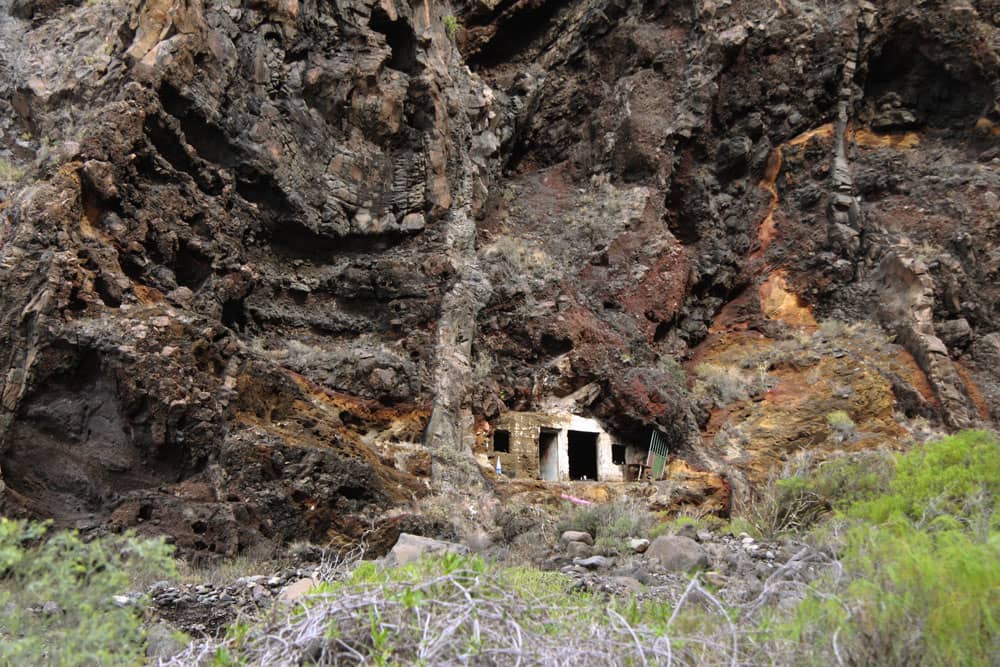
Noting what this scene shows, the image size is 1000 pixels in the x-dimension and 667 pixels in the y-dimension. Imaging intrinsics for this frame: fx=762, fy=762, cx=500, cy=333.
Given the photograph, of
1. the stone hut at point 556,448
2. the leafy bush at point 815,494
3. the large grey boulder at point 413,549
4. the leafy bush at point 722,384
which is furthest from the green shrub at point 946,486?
the leafy bush at point 722,384

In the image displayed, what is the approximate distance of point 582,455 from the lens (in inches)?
829

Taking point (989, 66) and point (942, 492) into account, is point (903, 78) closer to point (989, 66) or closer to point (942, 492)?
point (989, 66)

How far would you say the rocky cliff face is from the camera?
11273 mm

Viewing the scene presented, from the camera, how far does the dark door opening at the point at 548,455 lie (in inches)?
733

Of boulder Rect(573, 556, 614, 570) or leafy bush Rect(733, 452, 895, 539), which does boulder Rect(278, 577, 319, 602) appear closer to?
boulder Rect(573, 556, 614, 570)

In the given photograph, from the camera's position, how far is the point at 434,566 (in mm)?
5496

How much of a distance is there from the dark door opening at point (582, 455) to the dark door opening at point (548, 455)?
920mm

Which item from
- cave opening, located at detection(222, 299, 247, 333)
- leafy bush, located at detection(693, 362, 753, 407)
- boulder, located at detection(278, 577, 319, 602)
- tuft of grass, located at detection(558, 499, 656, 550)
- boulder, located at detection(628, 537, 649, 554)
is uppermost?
cave opening, located at detection(222, 299, 247, 333)

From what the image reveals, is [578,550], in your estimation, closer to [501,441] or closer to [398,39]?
[501,441]

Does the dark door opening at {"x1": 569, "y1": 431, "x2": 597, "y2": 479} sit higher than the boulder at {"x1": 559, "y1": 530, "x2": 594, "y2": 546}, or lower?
higher

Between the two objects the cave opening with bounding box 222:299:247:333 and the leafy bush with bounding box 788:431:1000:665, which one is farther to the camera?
the cave opening with bounding box 222:299:247:333

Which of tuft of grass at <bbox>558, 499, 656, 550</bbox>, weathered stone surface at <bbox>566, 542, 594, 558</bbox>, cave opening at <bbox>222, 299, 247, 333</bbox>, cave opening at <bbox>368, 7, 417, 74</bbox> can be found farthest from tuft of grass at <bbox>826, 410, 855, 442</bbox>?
cave opening at <bbox>368, 7, 417, 74</bbox>

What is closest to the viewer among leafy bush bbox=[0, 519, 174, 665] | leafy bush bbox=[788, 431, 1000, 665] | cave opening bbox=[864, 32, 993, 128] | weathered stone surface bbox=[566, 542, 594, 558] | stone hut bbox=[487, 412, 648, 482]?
leafy bush bbox=[788, 431, 1000, 665]

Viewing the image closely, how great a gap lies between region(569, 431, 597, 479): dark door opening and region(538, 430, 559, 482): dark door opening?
36.2 inches
